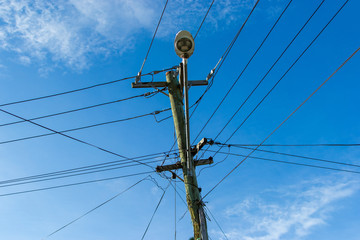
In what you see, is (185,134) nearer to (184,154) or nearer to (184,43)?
(184,154)

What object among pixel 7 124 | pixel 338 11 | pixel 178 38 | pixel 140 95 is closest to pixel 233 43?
pixel 178 38

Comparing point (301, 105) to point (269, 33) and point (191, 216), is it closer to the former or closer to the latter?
point (269, 33)

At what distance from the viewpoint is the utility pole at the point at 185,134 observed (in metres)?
5.99

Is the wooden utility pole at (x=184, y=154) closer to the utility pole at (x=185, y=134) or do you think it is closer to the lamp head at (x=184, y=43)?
the utility pole at (x=185, y=134)

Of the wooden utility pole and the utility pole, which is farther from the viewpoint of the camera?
the wooden utility pole

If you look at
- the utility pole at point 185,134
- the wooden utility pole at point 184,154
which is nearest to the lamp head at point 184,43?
the utility pole at point 185,134

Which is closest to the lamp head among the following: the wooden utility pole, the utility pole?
the utility pole

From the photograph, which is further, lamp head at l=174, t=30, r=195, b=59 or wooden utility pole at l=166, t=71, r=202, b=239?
wooden utility pole at l=166, t=71, r=202, b=239

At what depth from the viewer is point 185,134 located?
8469 millimetres

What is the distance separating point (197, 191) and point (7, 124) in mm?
6134

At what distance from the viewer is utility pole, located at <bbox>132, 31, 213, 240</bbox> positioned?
19.7ft

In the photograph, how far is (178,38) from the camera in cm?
595

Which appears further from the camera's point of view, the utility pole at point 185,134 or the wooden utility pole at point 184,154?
the wooden utility pole at point 184,154

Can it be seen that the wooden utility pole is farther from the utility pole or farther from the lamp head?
the lamp head
